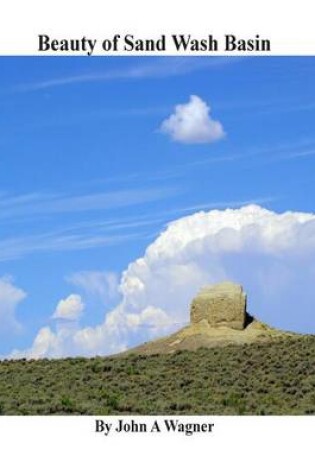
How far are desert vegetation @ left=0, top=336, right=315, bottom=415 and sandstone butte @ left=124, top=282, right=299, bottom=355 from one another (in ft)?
5.48

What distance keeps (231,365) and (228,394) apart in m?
7.56

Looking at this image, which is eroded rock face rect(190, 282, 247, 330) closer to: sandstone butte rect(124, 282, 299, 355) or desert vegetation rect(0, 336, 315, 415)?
sandstone butte rect(124, 282, 299, 355)

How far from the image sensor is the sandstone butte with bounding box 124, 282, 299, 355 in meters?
46.5

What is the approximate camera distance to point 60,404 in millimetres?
27266

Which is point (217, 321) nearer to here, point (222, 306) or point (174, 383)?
point (222, 306)

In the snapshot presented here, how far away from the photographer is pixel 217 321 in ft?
155

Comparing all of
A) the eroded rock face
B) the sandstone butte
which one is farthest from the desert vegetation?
the eroded rock face

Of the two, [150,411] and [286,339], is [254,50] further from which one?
[286,339]

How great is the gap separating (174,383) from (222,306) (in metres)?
13.4

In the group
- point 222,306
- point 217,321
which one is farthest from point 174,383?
point 222,306

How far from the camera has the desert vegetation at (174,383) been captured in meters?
27.7
